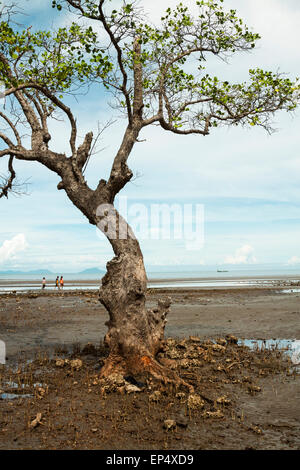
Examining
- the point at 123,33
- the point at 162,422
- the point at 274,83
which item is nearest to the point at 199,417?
the point at 162,422

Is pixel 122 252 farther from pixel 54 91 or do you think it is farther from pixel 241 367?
pixel 54 91

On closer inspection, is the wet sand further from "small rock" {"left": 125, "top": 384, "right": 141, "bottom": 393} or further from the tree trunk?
"small rock" {"left": 125, "top": 384, "right": 141, "bottom": 393}

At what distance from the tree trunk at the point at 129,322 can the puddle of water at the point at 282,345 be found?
4.78m

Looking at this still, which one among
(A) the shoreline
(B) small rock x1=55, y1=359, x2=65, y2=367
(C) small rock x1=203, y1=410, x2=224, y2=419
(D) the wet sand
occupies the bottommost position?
(A) the shoreline

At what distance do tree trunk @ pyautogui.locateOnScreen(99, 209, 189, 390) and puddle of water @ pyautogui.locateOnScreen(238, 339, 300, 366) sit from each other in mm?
4782

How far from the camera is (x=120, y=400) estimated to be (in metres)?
7.93

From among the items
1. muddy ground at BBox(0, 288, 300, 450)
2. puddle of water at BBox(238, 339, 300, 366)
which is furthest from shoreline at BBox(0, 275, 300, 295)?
muddy ground at BBox(0, 288, 300, 450)

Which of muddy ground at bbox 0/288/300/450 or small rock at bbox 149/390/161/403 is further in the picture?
small rock at bbox 149/390/161/403

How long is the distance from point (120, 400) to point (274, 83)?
424 inches

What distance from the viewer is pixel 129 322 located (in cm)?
954

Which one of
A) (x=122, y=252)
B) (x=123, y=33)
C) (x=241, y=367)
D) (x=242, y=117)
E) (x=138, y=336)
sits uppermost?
(x=123, y=33)

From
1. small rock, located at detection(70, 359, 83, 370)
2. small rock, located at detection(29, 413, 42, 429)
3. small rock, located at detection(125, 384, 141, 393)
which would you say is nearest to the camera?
small rock, located at detection(29, 413, 42, 429)

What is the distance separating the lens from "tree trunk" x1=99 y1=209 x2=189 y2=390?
923cm
